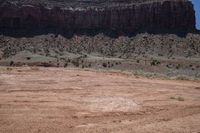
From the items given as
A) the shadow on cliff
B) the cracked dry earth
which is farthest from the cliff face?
the cracked dry earth

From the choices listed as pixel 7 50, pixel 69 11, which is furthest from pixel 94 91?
pixel 69 11

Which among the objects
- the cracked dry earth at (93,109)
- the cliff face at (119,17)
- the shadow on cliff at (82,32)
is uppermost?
the cracked dry earth at (93,109)

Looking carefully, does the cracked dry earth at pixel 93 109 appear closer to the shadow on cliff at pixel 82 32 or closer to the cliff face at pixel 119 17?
the shadow on cliff at pixel 82 32

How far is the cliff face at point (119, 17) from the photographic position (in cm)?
8419

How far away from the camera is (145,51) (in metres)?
75.5

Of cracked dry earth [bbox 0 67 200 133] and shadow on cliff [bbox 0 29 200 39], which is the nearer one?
cracked dry earth [bbox 0 67 200 133]

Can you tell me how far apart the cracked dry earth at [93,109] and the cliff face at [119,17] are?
176 feet

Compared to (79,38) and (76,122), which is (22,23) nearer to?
(79,38)

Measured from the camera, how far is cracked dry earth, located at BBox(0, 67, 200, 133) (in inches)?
684

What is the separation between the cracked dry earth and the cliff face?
176 ft

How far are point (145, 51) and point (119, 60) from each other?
10728mm

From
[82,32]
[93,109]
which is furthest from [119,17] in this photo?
[93,109]

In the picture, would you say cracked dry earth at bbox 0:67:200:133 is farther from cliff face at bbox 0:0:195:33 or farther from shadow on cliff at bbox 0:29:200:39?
cliff face at bbox 0:0:195:33

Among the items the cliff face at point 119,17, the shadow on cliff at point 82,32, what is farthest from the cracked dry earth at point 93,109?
the cliff face at point 119,17
